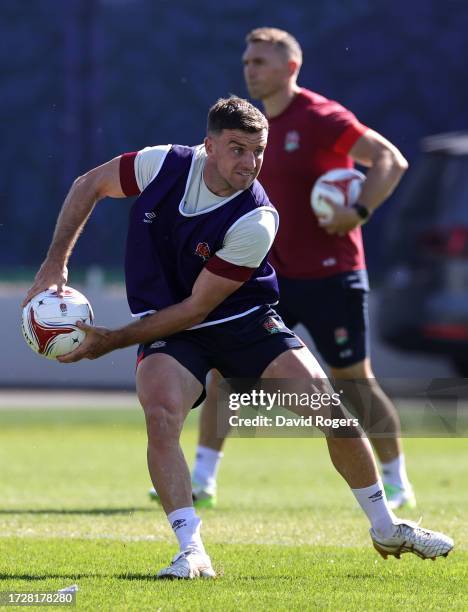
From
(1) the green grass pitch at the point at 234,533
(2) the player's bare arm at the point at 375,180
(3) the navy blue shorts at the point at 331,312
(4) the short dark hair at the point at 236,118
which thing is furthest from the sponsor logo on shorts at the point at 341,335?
(4) the short dark hair at the point at 236,118

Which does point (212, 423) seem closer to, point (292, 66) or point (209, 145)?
point (292, 66)

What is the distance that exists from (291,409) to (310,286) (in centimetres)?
246

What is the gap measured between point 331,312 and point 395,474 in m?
0.99

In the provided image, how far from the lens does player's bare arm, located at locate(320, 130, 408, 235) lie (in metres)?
8.43

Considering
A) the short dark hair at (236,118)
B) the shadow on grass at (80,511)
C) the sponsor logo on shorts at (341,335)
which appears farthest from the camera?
the sponsor logo on shorts at (341,335)

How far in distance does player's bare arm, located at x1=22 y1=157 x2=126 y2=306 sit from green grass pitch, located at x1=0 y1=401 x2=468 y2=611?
123 centimetres

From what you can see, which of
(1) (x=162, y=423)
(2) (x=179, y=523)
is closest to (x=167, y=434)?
(1) (x=162, y=423)

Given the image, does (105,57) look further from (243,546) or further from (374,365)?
(243,546)

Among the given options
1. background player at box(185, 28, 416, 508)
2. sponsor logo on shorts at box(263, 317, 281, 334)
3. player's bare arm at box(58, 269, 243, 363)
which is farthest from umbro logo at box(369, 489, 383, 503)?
background player at box(185, 28, 416, 508)

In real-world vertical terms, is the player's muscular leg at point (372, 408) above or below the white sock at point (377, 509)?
below

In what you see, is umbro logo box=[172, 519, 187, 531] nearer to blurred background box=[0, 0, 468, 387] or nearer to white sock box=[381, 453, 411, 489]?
white sock box=[381, 453, 411, 489]

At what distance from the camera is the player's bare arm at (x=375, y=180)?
8430 millimetres

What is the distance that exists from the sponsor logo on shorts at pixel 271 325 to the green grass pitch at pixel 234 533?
0.99m

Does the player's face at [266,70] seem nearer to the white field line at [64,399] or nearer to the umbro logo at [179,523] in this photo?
the umbro logo at [179,523]
